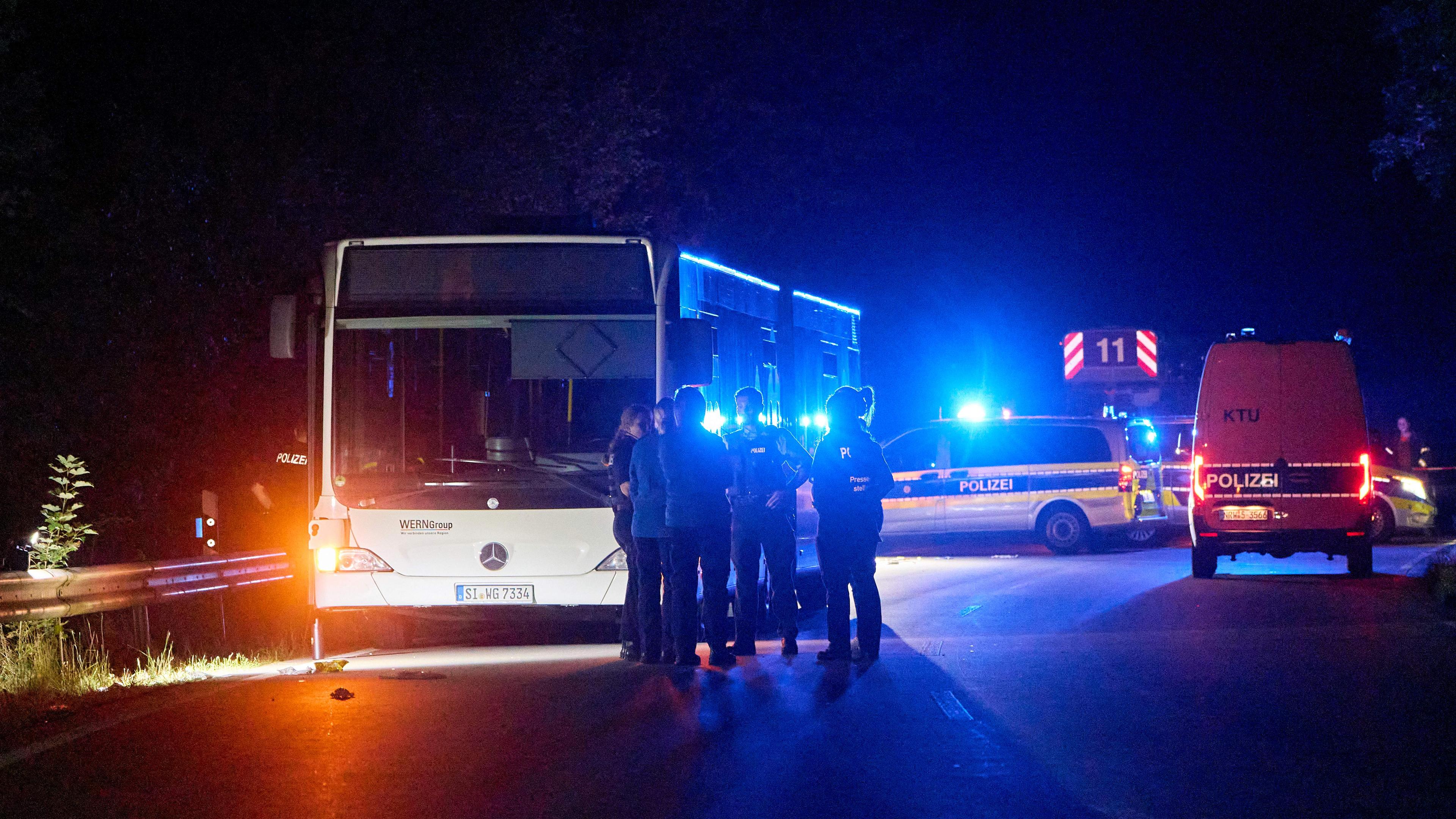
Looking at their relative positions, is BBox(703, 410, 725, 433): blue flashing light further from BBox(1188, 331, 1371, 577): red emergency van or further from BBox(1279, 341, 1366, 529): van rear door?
BBox(1279, 341, 1366, 529): van rear door

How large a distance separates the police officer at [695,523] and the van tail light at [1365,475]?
878cm

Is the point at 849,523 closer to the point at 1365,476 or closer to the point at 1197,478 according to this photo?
the point at 1197,478

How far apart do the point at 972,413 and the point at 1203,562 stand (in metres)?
6.42

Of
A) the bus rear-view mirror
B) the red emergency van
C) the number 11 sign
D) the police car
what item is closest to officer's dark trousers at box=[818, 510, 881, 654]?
the bus rear-view mirror

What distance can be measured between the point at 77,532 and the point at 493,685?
5568 millimetres

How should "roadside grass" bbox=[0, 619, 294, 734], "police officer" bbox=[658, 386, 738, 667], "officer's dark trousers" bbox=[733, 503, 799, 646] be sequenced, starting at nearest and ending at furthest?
"roadside grass" bbox=[0, 619, 294, 734] < "police officer" bbox=[658, 386, 738, 667] < "officer's dark trousers" bbox=[733, 503, 799, 646]

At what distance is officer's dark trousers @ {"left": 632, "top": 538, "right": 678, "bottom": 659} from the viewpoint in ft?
38.6

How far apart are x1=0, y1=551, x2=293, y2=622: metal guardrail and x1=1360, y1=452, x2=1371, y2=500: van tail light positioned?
456 inches

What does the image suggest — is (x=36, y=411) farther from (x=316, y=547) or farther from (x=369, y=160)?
(x=316, y=547)

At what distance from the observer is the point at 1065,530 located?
24281mm

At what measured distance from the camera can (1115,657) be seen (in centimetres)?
1169

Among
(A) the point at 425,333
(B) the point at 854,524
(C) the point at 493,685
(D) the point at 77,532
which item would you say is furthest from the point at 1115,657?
(D) the point at 77,532

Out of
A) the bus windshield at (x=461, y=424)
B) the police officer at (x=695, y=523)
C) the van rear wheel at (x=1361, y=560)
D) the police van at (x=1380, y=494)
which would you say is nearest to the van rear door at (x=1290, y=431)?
the van rear wheel at (x=1361, y=560)

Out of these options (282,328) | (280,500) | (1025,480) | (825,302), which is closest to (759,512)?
(282,328)
